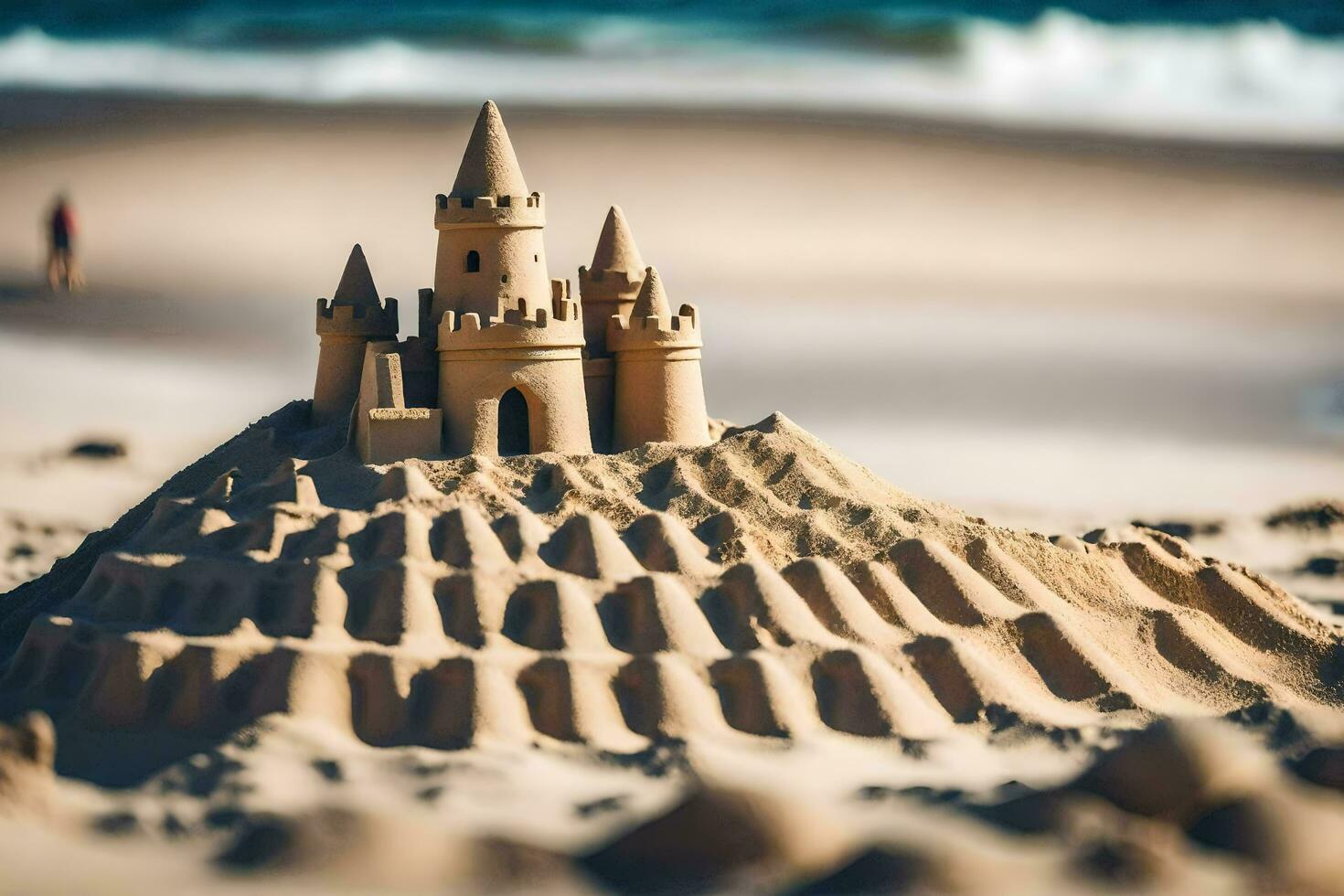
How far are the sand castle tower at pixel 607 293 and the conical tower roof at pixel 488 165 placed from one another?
146 cm

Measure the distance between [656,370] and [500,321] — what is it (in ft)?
5.49

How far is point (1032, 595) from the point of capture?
19.4m

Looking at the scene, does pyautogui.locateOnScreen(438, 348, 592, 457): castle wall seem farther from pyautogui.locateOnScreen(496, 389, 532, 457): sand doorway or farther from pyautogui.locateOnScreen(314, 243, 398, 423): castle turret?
pyautogui.locateOnScreen(314, 243, 398, 423): castle turret

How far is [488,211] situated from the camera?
806 inches

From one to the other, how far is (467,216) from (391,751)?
585 cm

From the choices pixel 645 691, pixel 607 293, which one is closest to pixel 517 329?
pixel 607 293

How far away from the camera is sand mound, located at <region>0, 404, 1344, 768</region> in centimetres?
1738

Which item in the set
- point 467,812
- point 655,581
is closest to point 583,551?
point 655,581

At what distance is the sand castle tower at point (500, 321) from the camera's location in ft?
65.3

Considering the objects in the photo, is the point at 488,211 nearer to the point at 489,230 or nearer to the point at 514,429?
the point at 489,230

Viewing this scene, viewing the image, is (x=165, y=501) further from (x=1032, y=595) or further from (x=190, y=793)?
(x=1032, y=595)

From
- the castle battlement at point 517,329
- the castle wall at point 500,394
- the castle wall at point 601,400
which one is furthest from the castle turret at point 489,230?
the castle wall at point 601,400

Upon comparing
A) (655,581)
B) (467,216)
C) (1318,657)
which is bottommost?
(1318,657)

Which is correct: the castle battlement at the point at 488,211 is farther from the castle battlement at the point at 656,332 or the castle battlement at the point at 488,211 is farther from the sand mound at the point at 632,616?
the sand mound at the point at 632,616
